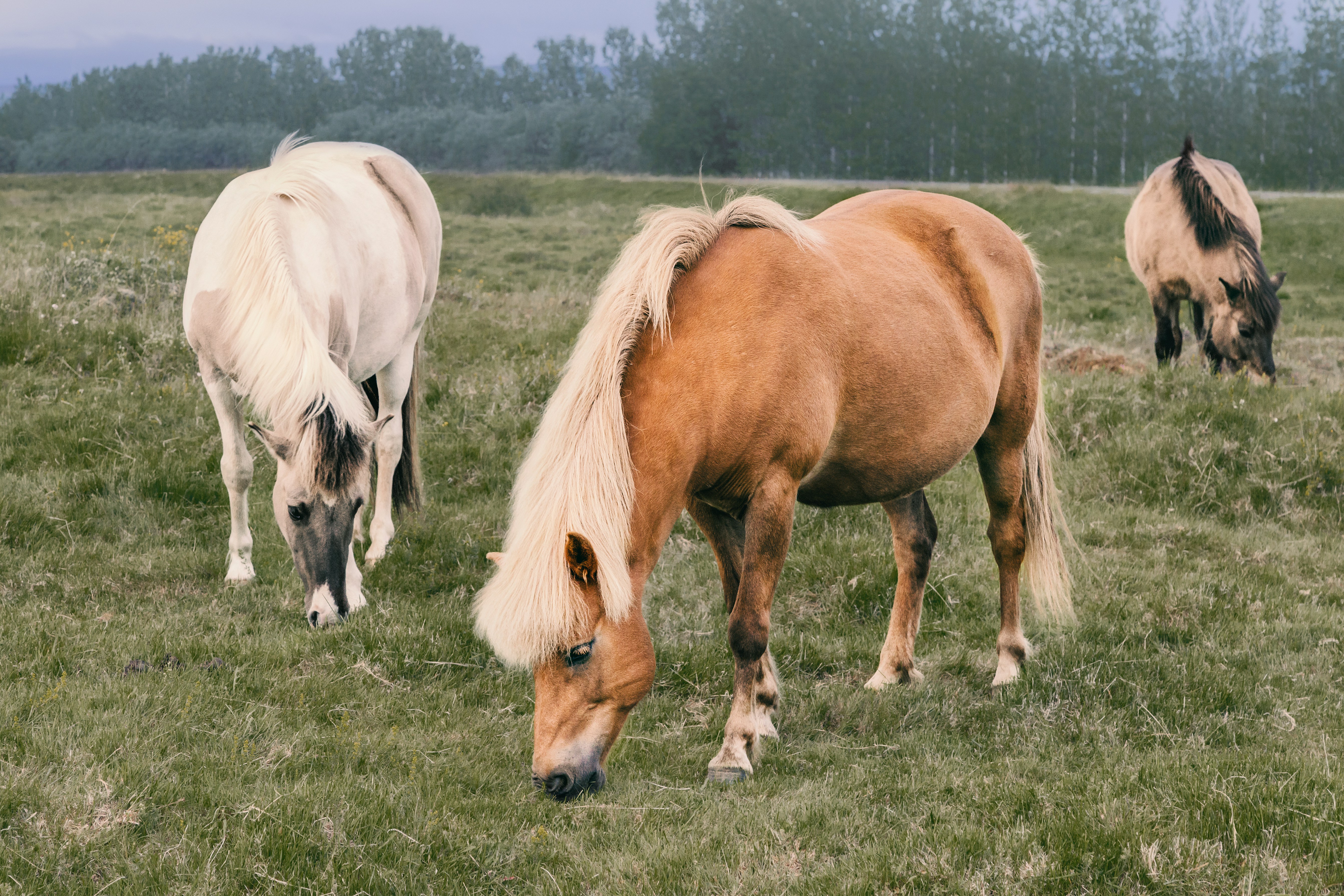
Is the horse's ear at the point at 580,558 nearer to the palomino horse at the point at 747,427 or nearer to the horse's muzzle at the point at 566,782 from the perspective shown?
the palomino horse at the point at 747,427

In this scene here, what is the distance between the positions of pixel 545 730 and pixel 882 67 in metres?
60.9

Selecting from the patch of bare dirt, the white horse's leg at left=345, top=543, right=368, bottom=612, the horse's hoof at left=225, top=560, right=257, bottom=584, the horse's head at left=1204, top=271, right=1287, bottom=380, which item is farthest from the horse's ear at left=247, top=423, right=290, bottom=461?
the horse's head at left=1204, top=271, right=1287, bottom=380

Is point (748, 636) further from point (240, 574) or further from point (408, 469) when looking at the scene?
point (408, 469)

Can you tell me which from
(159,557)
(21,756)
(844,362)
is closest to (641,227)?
(844,362)

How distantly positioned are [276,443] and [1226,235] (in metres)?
9.21

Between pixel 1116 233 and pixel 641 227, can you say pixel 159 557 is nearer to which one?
pixel 641 227

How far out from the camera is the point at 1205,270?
976 centimetres

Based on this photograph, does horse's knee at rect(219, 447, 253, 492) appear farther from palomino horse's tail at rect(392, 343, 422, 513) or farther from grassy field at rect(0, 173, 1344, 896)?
palomino horse's tail at rect(392, 343, 422, 513)

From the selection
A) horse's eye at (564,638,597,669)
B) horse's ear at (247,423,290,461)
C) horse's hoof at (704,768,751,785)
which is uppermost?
horse's ear at (247,423,290,461)

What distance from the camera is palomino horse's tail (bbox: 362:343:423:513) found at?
6176 millimetres

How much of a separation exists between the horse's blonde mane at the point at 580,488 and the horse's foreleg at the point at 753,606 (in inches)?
21.5

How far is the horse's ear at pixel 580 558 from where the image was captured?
9.21ft

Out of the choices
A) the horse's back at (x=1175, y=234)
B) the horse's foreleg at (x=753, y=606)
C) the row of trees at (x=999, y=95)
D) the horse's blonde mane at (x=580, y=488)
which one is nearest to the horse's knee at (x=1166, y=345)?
the horse's back at (x=1175, y=234)

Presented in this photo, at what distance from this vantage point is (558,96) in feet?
307
